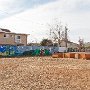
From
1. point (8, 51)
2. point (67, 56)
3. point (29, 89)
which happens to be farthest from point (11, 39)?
point (29, 89)

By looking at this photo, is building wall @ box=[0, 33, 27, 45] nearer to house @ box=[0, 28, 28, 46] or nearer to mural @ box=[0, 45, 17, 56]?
house @ box=[0, 28, 28, 46]

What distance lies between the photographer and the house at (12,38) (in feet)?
198

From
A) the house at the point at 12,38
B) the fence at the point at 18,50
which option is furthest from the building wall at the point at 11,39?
the fence at the point at 18,50

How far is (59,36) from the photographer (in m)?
80.1

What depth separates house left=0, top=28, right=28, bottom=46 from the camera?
198 feet

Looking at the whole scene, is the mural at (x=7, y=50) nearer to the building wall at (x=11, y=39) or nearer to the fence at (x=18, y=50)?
the fence at (x=18, y=50)

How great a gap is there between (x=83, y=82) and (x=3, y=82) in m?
4.29

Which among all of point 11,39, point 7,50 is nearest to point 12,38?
point 11,39

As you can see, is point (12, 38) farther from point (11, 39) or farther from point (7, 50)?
point (7, 50)

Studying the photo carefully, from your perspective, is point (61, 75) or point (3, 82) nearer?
point (3, 82)

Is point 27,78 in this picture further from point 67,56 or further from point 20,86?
point 67,56

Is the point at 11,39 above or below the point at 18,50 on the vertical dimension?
above

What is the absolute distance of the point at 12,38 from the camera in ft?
205

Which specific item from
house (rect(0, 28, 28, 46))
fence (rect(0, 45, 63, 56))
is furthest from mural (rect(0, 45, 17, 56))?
house (rect(0, 28, 28, 46))
